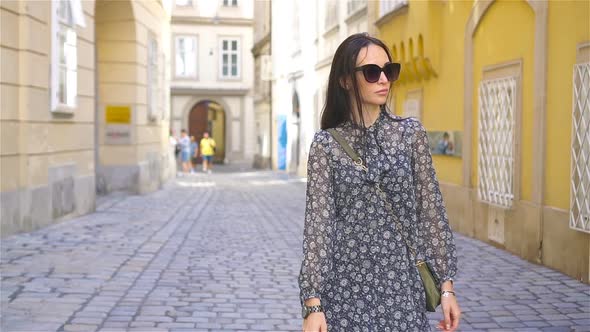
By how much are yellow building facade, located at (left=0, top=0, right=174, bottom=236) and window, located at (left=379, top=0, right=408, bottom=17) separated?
534 cm

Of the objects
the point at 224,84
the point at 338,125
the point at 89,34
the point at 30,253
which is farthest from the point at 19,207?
the point at 224,84

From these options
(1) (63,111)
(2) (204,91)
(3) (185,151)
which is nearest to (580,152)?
(1) (63,111)

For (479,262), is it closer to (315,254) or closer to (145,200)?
(315,254)

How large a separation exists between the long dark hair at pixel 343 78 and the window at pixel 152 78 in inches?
681

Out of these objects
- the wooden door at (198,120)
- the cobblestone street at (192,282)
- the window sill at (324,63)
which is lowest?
→ the cobblestone street at (192,282)

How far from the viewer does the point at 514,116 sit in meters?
10.0

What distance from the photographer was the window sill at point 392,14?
15.4 m

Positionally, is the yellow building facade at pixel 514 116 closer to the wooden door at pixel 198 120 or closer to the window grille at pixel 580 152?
the window grille at pixel 580 152

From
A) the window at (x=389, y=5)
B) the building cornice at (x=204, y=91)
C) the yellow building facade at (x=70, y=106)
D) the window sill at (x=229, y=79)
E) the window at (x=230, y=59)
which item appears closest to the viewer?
the yellow building facade at (x=70, y=106)

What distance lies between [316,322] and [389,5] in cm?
1505

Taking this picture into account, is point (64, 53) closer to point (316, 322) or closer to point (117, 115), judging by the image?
point (117, 115)

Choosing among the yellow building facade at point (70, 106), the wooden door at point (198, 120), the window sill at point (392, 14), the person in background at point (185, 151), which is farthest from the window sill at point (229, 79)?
the window sill at point (392, 14)

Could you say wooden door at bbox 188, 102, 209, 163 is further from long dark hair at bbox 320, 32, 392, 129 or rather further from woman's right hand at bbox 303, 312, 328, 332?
woman's right hand at bbox 303, 312, 328, 332

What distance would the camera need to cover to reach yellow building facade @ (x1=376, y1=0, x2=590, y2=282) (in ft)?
27.1
